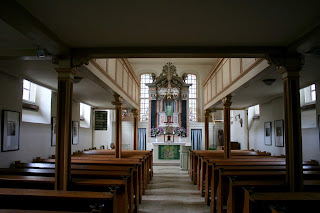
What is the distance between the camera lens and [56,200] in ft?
11.0

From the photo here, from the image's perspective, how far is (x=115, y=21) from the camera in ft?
12.0

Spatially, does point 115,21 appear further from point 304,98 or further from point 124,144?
point 124,144

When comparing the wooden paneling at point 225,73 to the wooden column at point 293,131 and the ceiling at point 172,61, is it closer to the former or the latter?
the wooden column at point 293,131

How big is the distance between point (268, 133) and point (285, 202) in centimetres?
912

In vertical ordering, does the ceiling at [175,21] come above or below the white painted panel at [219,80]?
below

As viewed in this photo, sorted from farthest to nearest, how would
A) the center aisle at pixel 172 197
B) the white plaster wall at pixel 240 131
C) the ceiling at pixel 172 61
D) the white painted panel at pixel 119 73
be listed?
the ceiling at pixel 172 61 < the white plaster wall at pixel 240 131 < the white painted panel at pixel 119 73 < the center aisle at pixel 172 197

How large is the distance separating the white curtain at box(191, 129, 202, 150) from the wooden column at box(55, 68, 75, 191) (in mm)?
12428

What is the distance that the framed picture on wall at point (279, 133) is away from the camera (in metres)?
10.2

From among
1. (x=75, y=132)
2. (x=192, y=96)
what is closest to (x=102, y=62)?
(x=75, y=132)

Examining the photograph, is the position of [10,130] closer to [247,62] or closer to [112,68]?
[112,68]

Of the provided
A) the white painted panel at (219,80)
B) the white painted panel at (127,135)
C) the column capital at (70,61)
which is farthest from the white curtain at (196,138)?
the column capital at (70,61)

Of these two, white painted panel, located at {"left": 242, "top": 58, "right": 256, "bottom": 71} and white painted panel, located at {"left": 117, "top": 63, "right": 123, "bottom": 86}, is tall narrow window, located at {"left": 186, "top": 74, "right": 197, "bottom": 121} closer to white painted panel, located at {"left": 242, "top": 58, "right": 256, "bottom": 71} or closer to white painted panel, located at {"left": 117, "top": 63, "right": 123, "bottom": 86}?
white painted panel, located at {"left": 117, "top": 63, "right": 123, "bottom": 86}

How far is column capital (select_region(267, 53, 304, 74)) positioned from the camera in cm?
469

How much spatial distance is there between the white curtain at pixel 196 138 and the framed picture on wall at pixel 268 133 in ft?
16.5
